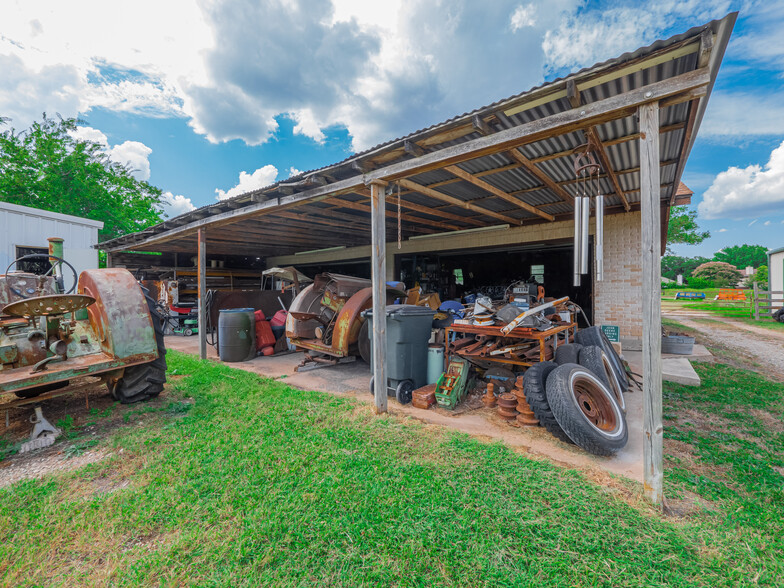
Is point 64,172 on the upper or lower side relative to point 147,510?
upper

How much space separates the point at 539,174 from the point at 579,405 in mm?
2655

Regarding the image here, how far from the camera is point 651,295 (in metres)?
2.21

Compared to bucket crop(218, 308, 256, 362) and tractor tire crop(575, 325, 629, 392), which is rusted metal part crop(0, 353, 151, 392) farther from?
tractor tire crop(575, 325, 629, 392)

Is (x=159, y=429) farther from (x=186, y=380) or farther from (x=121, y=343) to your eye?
(x=186, y=380)

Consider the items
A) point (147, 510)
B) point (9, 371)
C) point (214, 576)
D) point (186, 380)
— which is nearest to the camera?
point (214, 576)

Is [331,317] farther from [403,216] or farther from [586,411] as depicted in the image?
[586,411]

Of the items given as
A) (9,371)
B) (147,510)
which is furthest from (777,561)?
(9,371)

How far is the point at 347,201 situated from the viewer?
16.9 feet

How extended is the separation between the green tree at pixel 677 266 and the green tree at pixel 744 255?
4.59 meters

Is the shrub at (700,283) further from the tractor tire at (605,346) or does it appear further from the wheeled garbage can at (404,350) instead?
the wheeled garbage can at (404,350)

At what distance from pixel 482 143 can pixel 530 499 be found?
268cm

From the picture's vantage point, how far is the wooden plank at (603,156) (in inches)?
118

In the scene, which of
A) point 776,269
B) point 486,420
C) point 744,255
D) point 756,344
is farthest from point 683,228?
point 744,255

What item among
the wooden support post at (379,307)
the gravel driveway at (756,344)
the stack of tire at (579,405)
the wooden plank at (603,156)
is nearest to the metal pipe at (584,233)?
the wooden plank at (603,156)
